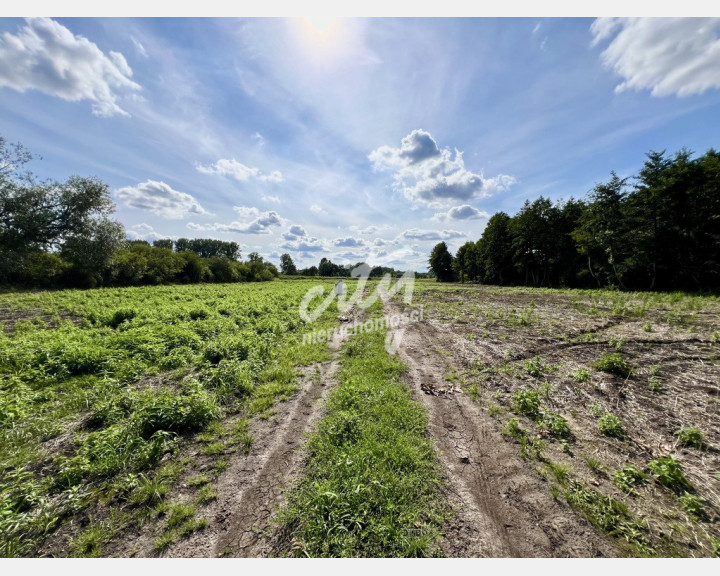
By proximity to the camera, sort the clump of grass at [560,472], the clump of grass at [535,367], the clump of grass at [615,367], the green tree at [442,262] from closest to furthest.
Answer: the clump of grass at [560,472]
the clump of grass at [615,367]
the clump of grass at [535,367]
the green tree at [442,262]

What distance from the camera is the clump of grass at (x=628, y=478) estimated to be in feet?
13.2

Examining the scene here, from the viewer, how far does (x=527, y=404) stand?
6172 millimetres

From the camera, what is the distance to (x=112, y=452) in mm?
4691

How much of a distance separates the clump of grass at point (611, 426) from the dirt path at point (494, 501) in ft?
6.57

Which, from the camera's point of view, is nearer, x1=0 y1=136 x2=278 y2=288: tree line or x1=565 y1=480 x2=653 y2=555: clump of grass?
x1=565 y1=480 x2=653 y2=555: clump of grass

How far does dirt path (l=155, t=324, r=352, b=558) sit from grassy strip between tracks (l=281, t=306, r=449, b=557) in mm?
285

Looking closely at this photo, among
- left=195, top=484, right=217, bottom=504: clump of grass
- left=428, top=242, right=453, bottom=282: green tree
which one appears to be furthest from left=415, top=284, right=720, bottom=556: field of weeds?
left=428, top=242, right=453, bottom=282: green tree

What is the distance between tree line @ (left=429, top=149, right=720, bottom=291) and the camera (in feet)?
75.7

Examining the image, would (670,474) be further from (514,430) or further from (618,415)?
(514,430)

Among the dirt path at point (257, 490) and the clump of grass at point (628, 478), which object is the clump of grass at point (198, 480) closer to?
the dirt path at point (257, 490)

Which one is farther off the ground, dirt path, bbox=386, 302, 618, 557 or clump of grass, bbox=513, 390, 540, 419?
clump of grass, bbox=513, 390, 540, 419

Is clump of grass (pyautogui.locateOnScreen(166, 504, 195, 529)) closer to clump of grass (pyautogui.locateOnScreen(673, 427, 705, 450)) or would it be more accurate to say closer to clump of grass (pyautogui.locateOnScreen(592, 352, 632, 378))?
clump of grass (pyautogui.locateOnScreen(673, 427, 705, 450))

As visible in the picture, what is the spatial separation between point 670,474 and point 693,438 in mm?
1534

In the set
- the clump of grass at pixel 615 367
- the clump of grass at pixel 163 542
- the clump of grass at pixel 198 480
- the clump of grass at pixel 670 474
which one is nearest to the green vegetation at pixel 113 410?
the clump of grass at pixel 198 480
